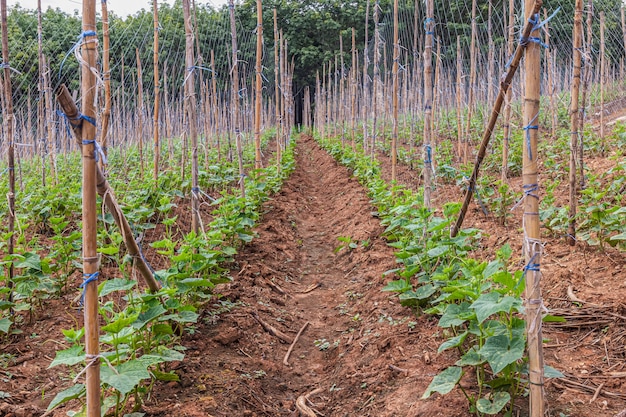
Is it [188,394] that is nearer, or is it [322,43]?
[188,394]

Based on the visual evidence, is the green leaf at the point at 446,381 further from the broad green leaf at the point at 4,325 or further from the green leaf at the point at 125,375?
the broad green leaf at the point at 4,325

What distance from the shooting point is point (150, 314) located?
2.94 meters

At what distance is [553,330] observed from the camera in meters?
3.57

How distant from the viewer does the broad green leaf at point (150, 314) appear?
2.89 m

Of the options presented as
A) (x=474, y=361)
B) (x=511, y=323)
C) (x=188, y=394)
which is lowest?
(x=188, y=394)

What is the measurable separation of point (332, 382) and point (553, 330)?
1.66 m

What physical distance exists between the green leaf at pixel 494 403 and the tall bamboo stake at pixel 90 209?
183 cm

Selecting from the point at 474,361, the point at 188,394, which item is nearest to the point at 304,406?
the point at 188,394

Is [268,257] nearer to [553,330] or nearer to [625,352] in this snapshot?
[553,330]

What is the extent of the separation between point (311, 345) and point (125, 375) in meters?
2.38

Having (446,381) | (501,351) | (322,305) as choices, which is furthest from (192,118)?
(501,351)

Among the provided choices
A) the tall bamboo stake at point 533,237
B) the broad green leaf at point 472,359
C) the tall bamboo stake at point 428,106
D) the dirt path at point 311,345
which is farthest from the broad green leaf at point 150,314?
the tall bamboo stake at point 428,106

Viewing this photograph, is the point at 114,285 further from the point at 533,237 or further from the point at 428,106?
the point at 428,106

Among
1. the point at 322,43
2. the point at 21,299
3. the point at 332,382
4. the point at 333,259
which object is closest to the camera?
the point at 332,382
